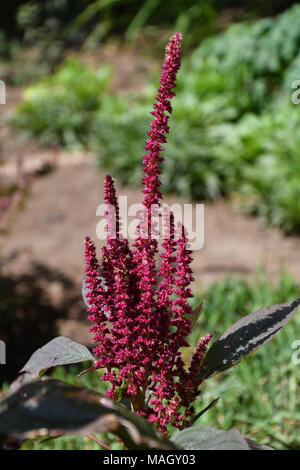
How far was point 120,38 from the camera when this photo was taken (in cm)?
882

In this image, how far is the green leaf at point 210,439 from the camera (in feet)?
2.43

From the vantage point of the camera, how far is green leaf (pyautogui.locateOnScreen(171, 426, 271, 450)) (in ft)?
2.43

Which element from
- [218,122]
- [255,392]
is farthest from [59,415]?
[218,122]

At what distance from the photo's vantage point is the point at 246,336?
962mm

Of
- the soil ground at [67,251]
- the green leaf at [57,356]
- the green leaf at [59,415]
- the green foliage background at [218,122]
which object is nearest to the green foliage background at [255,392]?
the soil ground at [67,251]

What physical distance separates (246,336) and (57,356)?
31cm

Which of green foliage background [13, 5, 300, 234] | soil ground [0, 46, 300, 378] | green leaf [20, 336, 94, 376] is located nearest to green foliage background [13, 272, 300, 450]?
soil ground [0, 46, 300, 378]

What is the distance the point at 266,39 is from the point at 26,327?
365 centimetres

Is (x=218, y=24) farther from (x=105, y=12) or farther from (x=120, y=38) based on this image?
(x=105, y=12)

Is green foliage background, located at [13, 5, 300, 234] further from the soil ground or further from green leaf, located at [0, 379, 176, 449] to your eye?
green leaf, located at [0, 379, 176, 449]

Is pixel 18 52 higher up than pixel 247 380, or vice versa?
pixel 18 52

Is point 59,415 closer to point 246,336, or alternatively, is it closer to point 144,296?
point 144,296

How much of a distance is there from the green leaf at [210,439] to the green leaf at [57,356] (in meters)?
0.20
